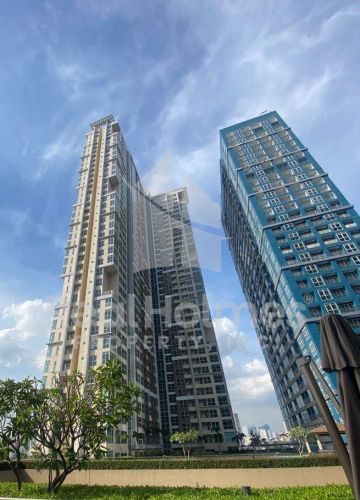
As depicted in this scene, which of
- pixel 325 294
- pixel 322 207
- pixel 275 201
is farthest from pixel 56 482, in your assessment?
pixel 275 201

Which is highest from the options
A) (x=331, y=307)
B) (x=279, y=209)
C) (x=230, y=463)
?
(x=279, y=209)

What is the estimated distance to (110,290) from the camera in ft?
171

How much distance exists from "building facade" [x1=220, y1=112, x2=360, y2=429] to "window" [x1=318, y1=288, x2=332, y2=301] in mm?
160

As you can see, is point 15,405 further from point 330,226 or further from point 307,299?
point 330,226

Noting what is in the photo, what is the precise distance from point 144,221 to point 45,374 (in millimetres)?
52815

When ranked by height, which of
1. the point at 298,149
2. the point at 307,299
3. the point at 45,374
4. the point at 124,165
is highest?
the point at 124,165

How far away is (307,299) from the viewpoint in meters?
48.4

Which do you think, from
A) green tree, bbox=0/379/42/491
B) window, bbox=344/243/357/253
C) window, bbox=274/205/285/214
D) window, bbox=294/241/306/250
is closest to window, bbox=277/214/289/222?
window, bbox=274/205/285/214

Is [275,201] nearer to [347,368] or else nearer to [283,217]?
[283,217]

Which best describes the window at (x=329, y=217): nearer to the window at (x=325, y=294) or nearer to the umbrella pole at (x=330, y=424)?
the window at (x=325, y=294)

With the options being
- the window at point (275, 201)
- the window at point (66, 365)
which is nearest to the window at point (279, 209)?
the window at point (275, 201)

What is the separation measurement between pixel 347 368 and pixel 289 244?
181 feet

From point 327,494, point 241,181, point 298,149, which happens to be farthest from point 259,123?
point 327,494

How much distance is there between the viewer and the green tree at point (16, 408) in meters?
13.7
